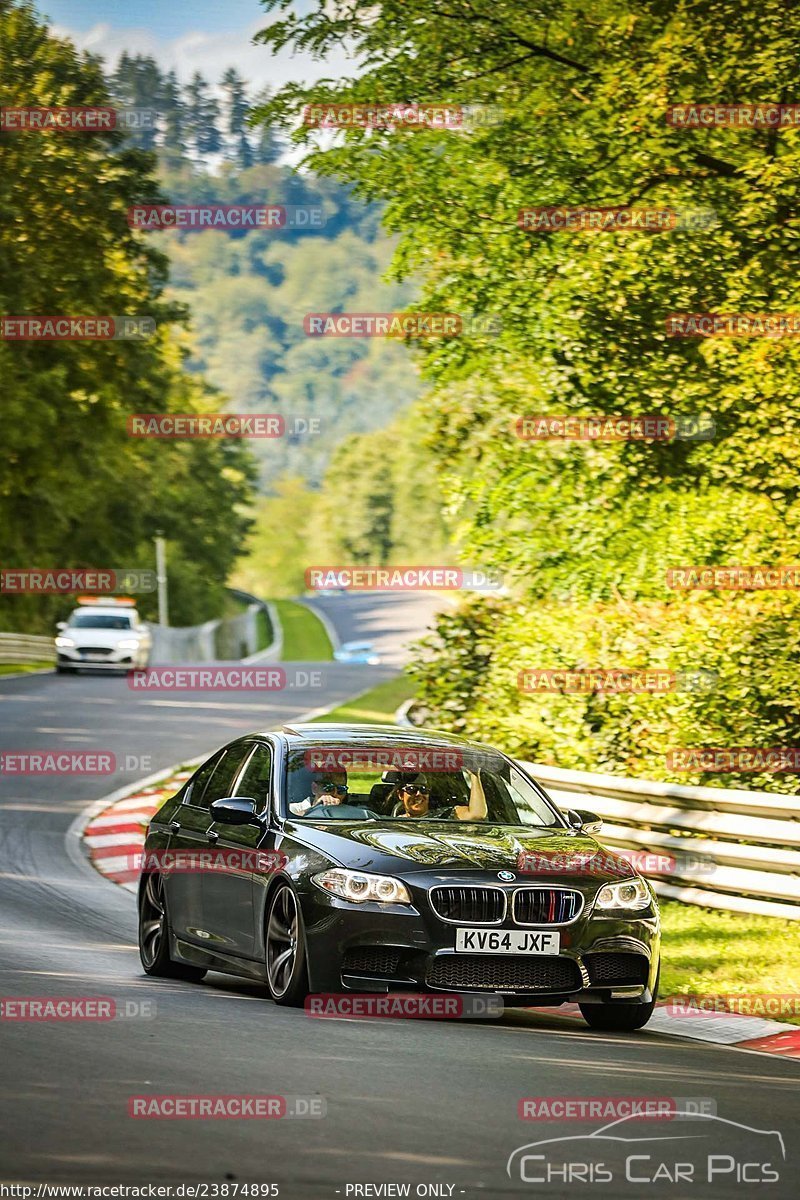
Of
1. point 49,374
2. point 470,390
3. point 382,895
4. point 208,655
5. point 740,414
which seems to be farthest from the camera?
point 208,655

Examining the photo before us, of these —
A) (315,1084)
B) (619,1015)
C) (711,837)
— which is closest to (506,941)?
(619,1015)

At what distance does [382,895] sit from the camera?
27.9ft

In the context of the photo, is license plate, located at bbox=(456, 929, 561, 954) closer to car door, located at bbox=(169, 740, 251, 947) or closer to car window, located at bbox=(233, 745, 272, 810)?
car window, located at bbox=(233, 745, 272, 810)

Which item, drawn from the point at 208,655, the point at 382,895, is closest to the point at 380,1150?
the point at 382,895

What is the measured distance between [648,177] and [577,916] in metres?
11.7

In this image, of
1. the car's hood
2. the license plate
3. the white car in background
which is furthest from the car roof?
the license plate

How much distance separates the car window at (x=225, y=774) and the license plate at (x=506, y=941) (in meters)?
2.15

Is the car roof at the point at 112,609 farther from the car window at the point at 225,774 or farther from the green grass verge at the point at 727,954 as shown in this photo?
the car window at the point at 225,774

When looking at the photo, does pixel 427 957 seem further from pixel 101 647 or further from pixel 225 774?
pixel 101 647

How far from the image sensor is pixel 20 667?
49594 mm

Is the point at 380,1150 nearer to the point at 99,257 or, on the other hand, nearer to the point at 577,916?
the point at 577,916

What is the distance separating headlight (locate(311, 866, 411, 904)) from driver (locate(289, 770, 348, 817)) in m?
0.90

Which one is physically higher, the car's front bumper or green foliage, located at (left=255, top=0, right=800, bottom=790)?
green foliage, located at (left=255, top=0, right=800, bottom=790)

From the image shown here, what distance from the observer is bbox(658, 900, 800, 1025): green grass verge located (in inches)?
408
